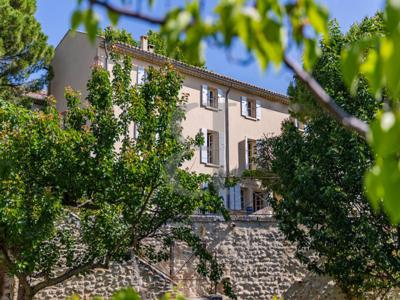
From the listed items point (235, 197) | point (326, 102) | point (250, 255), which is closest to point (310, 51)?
point (326, 102)

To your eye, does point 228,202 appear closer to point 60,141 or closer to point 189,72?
point 189,72

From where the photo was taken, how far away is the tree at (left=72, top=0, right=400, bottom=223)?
116 cm

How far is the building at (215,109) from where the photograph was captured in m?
20.0

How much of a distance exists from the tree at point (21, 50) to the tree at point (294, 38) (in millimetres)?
17631

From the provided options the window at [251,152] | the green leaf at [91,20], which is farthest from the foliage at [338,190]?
the window at [251,152]

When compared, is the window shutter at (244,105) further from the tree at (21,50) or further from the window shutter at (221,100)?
the tree at (21,50)

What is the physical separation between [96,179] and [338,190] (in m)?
4.48

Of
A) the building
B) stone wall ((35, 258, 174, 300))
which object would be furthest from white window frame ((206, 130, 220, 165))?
stone wall ((35, 258, 174, 300))

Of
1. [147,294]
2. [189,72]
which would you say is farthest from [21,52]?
[147,294]

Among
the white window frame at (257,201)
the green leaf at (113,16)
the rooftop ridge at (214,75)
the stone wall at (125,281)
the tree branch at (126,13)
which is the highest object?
the rooftop ridge at (214,75)

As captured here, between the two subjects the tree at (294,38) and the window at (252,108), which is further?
the window at (252,108)

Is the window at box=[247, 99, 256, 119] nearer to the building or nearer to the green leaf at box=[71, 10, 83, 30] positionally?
the building

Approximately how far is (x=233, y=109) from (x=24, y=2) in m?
9.23

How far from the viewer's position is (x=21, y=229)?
26.3 feet
